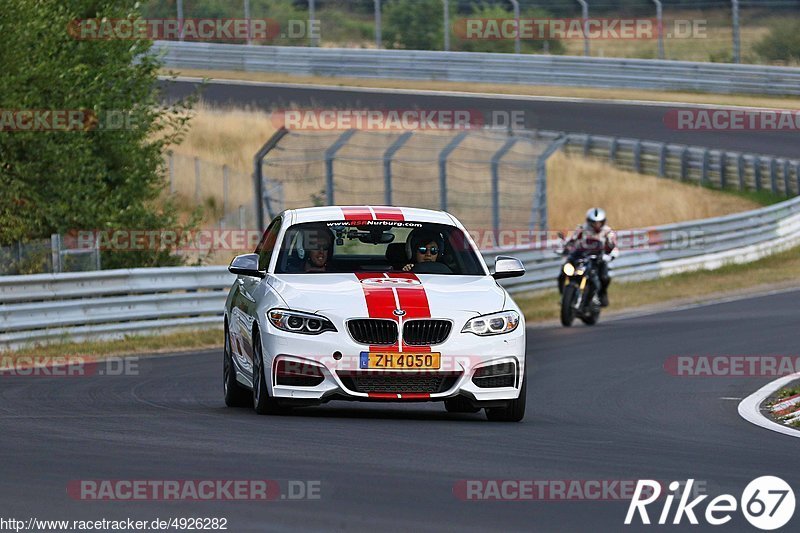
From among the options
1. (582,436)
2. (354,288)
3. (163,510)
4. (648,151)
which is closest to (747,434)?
(582,436)

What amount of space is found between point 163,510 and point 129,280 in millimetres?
12691

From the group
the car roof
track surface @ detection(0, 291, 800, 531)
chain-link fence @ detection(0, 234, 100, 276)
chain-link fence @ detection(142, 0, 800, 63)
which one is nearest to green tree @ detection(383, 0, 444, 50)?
chain-link fence @ detection(142, 0, 800, 63)

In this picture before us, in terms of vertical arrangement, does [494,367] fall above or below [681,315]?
above

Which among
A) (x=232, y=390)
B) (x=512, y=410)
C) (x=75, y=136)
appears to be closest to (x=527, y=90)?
(x=75, y=136)

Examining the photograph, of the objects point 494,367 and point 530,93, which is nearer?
point 494,367

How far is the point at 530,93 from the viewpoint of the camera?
4350 centimetres

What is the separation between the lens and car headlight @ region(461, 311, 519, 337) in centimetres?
1042

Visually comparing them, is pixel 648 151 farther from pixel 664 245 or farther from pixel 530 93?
pixel 664 245

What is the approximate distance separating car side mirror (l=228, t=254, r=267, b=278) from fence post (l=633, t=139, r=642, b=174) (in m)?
27.7

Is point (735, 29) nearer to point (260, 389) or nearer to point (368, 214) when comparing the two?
point (368, 214)

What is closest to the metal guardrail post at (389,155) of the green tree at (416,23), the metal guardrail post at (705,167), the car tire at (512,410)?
the car tire at (512,410)

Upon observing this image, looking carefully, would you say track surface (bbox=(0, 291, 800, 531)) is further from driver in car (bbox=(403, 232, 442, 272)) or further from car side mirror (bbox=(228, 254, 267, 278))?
driver in car (bbox=(403, 232, 442, 272))

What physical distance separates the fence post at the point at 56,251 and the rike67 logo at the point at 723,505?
12.6 meters

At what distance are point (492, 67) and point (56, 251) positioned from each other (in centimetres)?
2641
